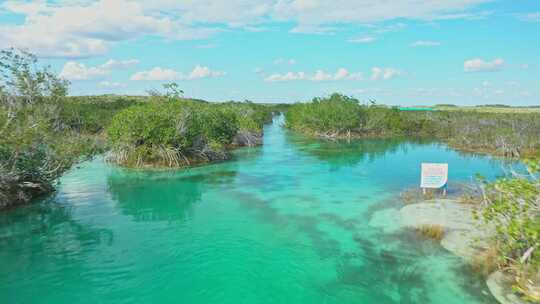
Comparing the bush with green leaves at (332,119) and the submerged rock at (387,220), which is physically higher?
the bush with green leaves at (332,119)

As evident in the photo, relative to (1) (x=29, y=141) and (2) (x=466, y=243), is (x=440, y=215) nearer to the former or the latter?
(2) (x=466, y=243)

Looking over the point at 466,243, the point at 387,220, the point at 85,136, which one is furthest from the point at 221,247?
the point at 85,136

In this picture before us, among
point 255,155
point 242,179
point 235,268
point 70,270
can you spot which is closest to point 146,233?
point 70,270

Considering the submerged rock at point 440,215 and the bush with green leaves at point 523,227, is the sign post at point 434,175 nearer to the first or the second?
the submerged rock at point 440,215

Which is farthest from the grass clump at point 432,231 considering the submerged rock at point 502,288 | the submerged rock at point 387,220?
the submerged rock at point 502,288

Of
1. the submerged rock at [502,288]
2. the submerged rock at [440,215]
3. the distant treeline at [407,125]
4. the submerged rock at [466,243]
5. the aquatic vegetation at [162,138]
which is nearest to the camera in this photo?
the submerged rock at [502,288]

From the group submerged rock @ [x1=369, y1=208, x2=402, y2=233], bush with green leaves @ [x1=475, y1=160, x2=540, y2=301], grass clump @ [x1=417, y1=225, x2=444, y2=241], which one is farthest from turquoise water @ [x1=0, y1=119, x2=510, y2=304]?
bush with green leaves @ [x1=475, y1=160, x2=540, y2=301]
